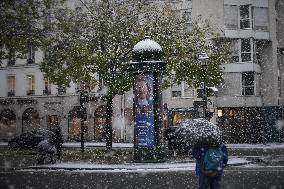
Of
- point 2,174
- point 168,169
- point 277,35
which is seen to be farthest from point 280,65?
point 2,174

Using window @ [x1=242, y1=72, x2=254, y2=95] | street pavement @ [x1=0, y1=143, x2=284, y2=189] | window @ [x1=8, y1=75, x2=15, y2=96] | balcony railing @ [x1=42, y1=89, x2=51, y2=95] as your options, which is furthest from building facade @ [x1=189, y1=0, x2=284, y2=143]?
window @ [x1=8, y1=75, x2=15, y2=96]

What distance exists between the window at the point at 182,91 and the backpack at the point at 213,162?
34.0 m

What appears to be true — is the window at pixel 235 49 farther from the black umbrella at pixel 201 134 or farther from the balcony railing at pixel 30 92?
the black umbrella at pixel 201 134

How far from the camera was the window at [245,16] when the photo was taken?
43.1 m

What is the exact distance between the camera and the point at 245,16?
43.3 meters

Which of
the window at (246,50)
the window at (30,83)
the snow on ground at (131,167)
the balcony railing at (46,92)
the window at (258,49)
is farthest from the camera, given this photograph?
the window at (30,83)

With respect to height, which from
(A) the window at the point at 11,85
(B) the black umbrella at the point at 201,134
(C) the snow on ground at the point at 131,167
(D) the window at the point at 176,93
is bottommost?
(C) the snow on ground at the point at 131,167

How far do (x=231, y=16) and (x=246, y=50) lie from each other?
342 cm

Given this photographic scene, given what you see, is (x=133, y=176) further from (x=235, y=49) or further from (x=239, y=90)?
(x=235, y=49)

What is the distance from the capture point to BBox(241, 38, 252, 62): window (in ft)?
140

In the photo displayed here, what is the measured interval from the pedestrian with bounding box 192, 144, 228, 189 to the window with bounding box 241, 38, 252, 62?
34274 mm

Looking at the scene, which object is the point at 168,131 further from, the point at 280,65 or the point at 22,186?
the point at 280,65

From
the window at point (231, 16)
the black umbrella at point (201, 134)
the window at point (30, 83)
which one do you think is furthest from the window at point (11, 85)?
the black umbrella at point (201, 134)

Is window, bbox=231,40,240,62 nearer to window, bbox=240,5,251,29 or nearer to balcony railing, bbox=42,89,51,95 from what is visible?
window, bbox=240,5,251,29
